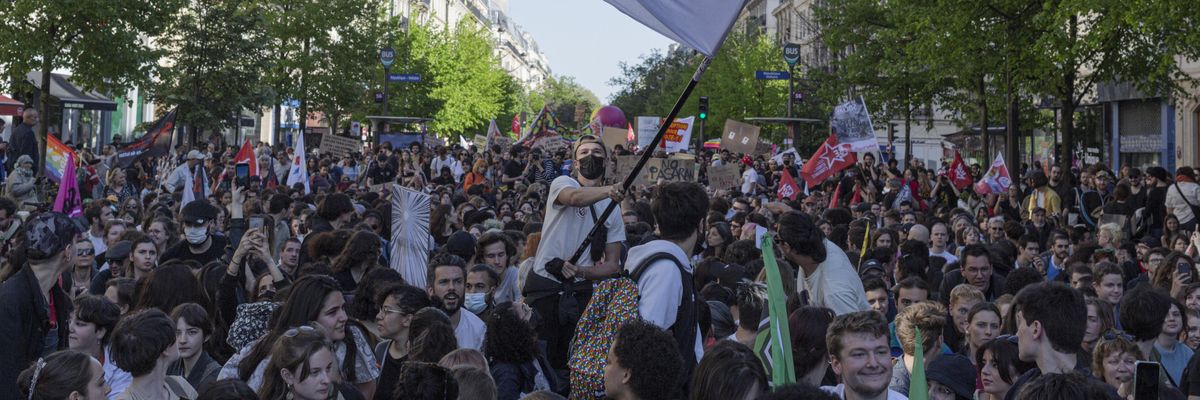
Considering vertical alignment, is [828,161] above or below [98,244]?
above

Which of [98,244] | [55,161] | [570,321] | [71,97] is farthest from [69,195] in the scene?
[71,97]

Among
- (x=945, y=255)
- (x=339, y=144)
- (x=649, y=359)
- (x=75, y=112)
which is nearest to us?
(x=649, y=359)

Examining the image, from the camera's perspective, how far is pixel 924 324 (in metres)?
6.74

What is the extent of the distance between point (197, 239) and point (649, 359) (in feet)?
20.3

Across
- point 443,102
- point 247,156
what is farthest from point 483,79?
point 247,156

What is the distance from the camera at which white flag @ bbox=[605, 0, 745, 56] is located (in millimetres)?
6047

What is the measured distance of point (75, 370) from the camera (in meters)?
5.21

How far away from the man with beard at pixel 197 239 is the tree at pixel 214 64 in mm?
30744

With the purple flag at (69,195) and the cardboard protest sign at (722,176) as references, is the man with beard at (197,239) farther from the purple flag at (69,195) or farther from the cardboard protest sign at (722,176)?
the cardboard protest sign at (722,176)

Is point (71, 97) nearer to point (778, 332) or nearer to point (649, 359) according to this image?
point (649, 359)

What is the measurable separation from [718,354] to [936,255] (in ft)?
26.2

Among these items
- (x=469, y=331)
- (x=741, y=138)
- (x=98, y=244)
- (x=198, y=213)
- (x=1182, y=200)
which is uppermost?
(x=741, y=138)

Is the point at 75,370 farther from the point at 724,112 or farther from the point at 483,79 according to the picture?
the point at 483,79

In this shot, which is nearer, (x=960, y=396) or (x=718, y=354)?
(x=718, y=354)
